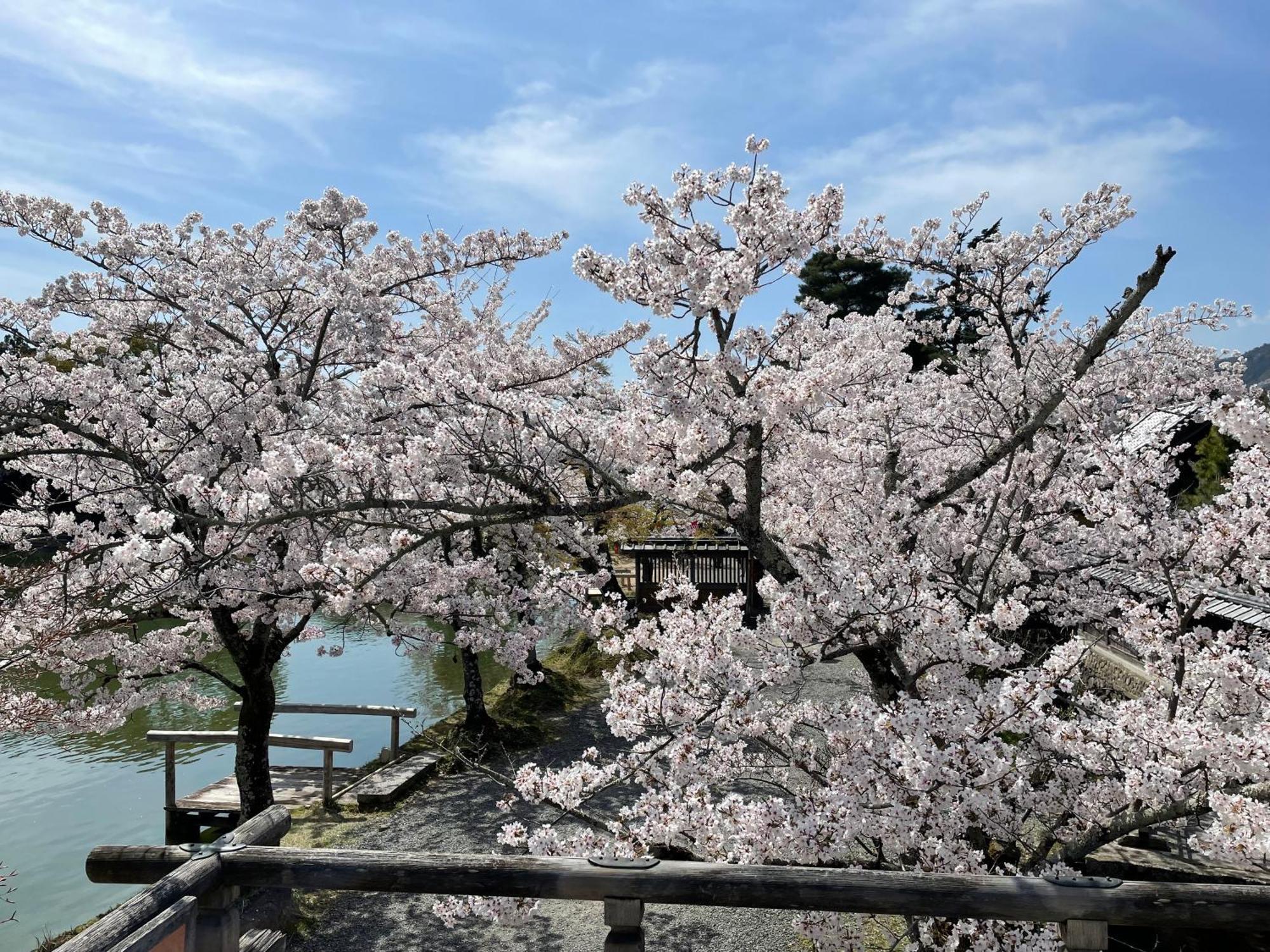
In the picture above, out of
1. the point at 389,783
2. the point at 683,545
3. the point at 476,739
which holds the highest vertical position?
the point at 683,545

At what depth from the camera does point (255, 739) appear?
7.16 m

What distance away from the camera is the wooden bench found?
845 centimetres

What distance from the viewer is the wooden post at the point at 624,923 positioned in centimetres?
265

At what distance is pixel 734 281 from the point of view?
3.89 meters

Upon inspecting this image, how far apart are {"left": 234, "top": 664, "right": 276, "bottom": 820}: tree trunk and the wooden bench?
3.45 feet

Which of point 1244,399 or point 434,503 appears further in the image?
point 434,503

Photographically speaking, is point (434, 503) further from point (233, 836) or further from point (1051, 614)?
point (1051, 614)

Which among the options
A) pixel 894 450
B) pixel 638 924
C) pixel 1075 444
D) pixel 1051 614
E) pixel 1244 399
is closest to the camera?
pixel 638 924

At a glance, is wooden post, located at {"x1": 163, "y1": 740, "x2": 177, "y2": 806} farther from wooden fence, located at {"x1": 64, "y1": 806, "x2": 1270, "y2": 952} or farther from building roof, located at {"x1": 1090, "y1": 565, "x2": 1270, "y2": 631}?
building roof, located at {"x1": 1090, "y1": 565, "x2": 1270, "y2": 631}

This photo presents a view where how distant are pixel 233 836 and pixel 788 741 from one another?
9.50 ft

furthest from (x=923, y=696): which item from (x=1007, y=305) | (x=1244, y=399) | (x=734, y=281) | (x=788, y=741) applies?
→ (x=1007, y=305)

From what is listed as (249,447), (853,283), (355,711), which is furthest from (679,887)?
(853,283)

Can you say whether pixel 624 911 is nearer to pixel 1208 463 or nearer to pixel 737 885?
pixel 737 885

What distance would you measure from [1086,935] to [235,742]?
8553 mm
